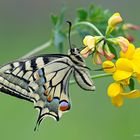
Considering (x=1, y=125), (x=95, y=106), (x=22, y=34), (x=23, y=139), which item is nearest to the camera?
(x=23, y=139)

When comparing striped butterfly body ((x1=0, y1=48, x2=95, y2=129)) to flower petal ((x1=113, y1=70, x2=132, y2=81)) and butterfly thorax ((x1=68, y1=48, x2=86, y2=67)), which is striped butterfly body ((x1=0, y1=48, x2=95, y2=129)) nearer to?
butterfly thorax ((x1=68, y1=48, x2=86, y2=67))

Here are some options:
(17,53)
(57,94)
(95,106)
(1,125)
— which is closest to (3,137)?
(1,125)

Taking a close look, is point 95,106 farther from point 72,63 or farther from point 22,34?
point 72,63

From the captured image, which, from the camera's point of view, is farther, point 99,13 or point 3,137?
point 3,137

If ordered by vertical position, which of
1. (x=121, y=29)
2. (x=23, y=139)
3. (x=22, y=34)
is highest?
(x=22, y=34)

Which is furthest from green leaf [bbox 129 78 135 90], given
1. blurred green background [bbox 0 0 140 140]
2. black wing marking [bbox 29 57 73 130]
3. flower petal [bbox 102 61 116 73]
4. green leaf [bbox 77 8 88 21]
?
blurred green background [bbox 0 0 140 140]

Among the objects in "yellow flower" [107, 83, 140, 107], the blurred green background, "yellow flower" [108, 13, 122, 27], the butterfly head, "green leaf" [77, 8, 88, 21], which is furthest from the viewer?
the blurred green background

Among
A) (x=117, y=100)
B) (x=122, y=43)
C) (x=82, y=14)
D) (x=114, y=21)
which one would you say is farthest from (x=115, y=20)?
(x=82, y=14)

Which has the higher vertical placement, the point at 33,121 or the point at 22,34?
the point at 22,34

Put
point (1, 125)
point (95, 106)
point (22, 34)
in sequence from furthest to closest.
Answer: point (22, 34)
point (95, 106)
point (1, 125)

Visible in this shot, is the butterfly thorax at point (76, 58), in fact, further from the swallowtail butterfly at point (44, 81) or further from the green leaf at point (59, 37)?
the green leaf at point (59, 37)
